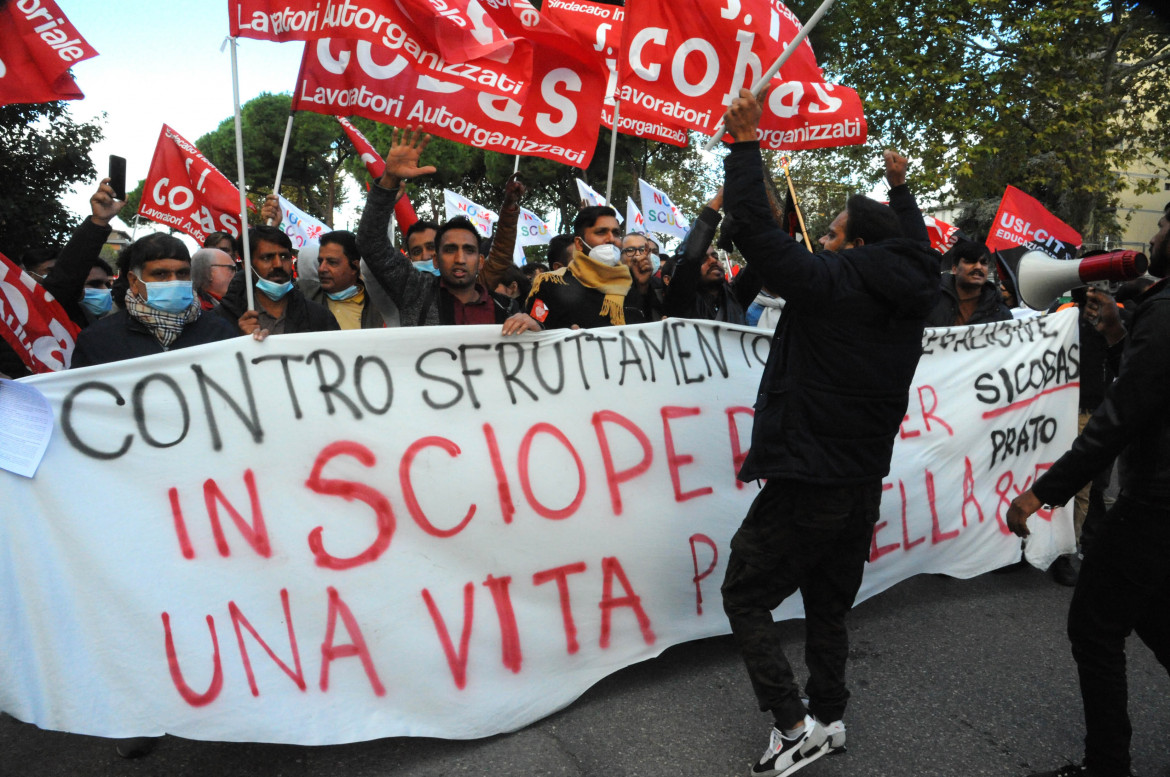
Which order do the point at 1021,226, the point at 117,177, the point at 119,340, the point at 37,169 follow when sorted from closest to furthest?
the point at 119,340 < the point at 117,177 < the point at 1021,226 < the point at 37,169

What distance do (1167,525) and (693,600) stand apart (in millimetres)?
1551

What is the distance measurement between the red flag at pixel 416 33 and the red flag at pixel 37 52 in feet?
2.79

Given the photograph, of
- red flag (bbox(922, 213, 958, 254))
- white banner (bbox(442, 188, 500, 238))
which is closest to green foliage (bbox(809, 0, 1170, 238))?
red flag (bbox(922, 213, 958, 254))

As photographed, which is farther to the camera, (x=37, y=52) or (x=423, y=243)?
(x=423, y=243)

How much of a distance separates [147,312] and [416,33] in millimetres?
1614

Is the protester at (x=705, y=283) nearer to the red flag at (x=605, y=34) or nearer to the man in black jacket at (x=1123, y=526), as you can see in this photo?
the red flag at (x=605, y=34)

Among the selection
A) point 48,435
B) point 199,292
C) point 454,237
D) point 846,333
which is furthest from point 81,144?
point 846,333

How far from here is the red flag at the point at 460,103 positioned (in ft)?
12.8

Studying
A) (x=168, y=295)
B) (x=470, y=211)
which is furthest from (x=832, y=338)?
(x=470, y=211)

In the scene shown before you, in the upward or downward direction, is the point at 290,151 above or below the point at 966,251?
above

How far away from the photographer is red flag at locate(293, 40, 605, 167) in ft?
12.8

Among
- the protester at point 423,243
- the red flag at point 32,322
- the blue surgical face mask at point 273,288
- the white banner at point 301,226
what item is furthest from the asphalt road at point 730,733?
the white banner at point 301,226

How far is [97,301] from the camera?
4.56 metres

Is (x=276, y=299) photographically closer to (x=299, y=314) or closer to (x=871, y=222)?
(x=299, y=314)
